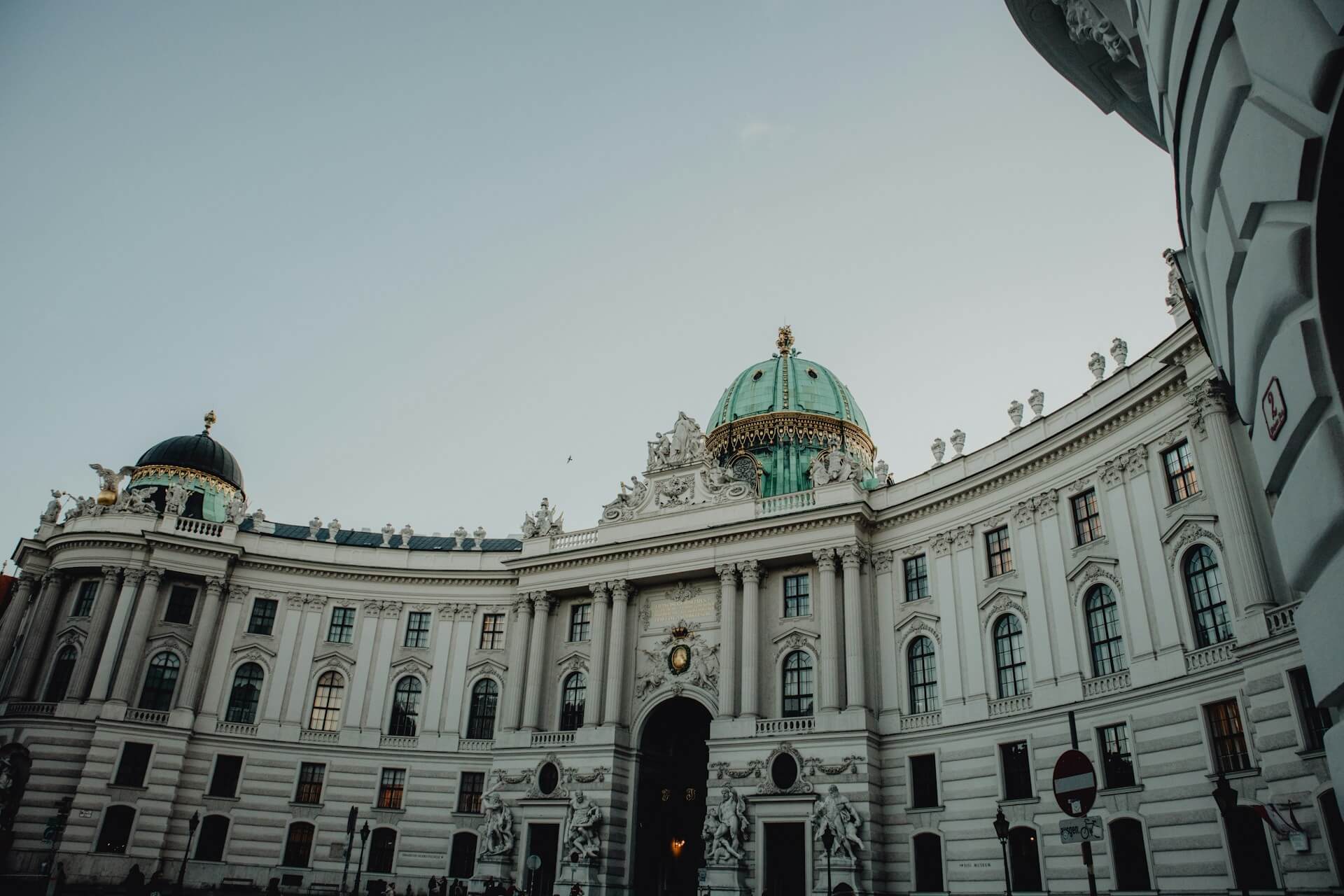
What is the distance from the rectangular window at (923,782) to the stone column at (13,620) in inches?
1782

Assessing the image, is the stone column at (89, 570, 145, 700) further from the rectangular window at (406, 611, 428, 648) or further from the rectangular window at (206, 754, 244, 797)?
the rectangular window at (406, 611, 428, 648)

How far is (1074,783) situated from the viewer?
38.5 ft

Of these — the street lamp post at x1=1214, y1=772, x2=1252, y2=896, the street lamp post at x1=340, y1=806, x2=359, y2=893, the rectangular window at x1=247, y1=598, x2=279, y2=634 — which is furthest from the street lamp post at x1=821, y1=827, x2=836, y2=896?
the rectangular window at x1=247, y1=598, x2=279, y2=634

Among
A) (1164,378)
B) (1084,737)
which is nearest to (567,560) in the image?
(1084,737)

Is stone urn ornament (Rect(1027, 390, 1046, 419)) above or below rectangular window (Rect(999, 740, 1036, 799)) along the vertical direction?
Result: above

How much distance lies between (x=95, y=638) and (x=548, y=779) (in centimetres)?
2401

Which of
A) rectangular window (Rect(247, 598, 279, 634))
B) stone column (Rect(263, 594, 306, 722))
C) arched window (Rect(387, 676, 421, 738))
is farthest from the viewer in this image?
rectangular window (Rect(247, 598, 279, 634))

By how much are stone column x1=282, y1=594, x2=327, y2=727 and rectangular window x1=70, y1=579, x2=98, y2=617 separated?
10.2 metres

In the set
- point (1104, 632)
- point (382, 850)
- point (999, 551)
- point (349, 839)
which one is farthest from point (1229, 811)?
point (382, 850)

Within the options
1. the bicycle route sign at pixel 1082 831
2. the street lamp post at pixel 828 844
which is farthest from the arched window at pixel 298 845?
the bicycle route sign at pixel 1082 831

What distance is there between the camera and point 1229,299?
6.19m

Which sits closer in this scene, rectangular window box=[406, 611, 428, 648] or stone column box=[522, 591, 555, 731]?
stone column box=[522, 591, 555, 731]

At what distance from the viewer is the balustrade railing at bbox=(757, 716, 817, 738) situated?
38688mm

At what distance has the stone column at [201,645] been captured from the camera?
153 ft
